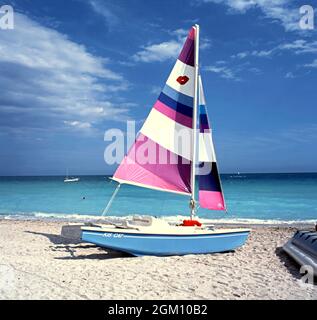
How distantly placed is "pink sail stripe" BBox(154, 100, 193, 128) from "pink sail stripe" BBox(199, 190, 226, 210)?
7.09 feet

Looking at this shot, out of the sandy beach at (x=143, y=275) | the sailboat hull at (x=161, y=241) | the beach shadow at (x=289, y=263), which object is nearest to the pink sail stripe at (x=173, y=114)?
the sailboat hull at (x=161, y=241)

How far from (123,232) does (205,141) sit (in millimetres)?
3709

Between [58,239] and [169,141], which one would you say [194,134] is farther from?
[58,239]

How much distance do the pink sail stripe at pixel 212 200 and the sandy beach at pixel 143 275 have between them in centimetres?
148

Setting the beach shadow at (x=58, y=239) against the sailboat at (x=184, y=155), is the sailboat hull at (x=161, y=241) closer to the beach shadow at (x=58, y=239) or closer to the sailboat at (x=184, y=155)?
the sailboat at (x=184, y=155)

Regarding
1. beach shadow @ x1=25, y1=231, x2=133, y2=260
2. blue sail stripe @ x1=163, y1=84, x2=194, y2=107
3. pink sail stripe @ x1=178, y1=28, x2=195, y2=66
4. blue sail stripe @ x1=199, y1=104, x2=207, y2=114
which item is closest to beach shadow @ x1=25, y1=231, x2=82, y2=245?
beach shadow @ x1=25, y1=231, x2=133, y2=260

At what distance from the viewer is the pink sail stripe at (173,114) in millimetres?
10664

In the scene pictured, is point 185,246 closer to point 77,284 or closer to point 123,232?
point 123,232

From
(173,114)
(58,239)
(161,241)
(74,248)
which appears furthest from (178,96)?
(58,239)

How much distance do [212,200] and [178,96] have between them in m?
3.37

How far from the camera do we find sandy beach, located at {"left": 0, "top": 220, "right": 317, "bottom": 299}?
22.5ft

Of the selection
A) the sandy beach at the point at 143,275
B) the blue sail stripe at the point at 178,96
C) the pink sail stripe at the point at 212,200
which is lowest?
the sandy beach at the point at 143,275

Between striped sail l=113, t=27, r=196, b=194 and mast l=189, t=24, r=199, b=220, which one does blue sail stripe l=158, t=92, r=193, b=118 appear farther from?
mast l=189, t=24, r=199, b=220
